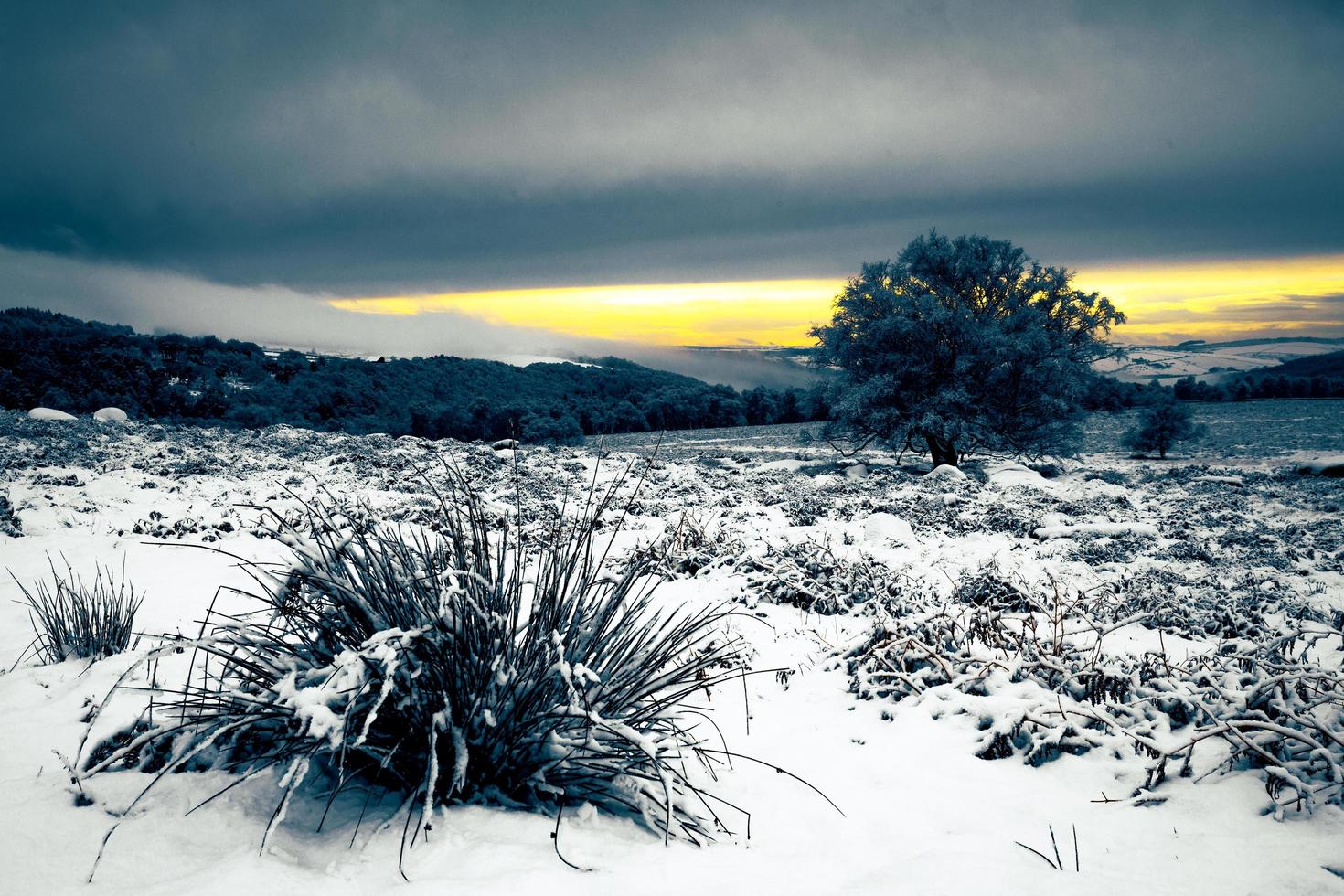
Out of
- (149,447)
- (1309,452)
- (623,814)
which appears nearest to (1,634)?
(623,814)

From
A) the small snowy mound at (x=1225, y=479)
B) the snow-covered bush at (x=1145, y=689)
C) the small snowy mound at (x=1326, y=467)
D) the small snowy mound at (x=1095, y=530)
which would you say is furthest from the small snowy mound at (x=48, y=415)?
the small snowy mound at (x=1326, y=467)

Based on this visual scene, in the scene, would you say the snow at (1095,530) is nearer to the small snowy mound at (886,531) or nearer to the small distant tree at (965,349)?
the small snowy mound at (886,531)

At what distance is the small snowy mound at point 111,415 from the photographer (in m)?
23.7

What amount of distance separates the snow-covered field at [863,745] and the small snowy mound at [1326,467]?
27.2 ft

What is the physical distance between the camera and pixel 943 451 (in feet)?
70.4

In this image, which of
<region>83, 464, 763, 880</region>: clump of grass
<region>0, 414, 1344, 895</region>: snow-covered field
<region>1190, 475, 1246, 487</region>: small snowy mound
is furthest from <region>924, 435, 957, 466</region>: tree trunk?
<region>83, 464, 763, 880</region>: clump of grass

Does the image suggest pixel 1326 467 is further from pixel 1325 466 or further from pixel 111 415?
pixel 111 415

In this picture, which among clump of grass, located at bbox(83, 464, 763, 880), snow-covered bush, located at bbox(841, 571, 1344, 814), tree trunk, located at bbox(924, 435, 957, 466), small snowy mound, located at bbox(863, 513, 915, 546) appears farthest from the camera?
tree trunk, located at bbox(924, 435, 957, 466)

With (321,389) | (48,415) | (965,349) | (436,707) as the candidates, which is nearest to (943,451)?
(965,349)

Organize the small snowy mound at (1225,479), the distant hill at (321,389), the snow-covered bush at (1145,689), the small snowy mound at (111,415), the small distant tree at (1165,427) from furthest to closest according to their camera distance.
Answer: the distant hill at (321,389)
the small distant tree at (1165,427)
the small snowy mound at (111,415)
the small snowy mound at (1225,479)
the snow-covered bush at (1145,689)

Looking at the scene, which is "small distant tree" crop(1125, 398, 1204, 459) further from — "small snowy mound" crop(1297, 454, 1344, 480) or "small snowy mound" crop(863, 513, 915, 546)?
"small snowy mound" crop(863, 513, 915, 546)

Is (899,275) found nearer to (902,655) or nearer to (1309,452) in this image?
(1309,452)

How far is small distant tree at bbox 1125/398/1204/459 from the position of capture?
24172 mm

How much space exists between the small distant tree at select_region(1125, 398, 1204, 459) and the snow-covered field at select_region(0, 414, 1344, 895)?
15.7 meters
